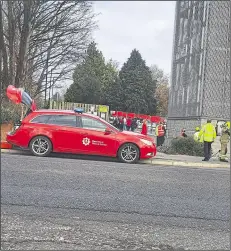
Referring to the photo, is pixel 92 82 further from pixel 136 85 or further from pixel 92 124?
pixel 92 124

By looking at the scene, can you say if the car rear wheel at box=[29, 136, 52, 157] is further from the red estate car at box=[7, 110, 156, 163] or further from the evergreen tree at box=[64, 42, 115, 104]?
the evergreen tree at box=[64, 42, 115, 104]

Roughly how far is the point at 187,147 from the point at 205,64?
189 inches

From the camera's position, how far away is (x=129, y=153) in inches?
403

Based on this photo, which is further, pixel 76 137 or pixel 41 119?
pixel 41 119

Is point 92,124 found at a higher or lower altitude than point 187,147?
higher

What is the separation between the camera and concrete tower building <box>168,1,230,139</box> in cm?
1708

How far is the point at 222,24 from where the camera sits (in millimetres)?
17266

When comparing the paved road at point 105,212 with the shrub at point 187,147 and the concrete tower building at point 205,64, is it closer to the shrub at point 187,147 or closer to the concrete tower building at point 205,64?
the shrub at point 187,147

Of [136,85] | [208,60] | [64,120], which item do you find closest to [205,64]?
[208,60]

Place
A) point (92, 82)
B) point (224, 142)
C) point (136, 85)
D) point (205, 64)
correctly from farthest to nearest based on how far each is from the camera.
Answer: point (205, 64), point (136, 85), point (92, 82), point (224, 142)

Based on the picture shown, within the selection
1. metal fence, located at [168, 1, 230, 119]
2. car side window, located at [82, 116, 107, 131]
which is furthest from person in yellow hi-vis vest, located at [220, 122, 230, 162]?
car side window, located at [82, 116, 107, 131]

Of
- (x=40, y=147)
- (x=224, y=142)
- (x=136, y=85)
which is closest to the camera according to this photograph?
(x=40, y=147)

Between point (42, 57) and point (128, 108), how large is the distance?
542cm

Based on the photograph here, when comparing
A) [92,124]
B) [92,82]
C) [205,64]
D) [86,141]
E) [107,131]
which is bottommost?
[86,141]
